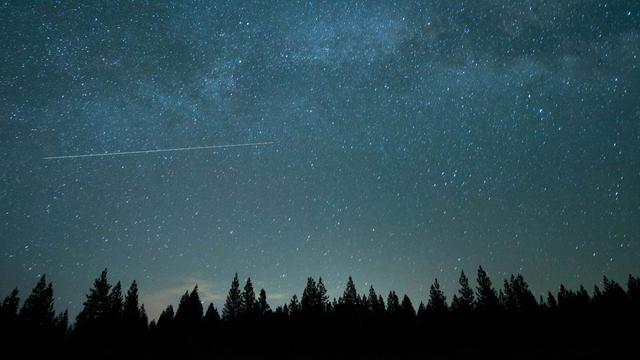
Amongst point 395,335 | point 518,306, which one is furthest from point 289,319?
point 518,306

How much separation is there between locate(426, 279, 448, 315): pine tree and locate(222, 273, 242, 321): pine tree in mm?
35556

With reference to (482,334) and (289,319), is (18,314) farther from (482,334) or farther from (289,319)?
(482,334)

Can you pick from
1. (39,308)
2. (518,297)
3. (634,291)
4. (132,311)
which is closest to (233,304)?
(132,311)

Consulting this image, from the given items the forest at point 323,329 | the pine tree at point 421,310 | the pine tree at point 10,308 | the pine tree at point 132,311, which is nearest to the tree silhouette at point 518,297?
the forest at point 323,329

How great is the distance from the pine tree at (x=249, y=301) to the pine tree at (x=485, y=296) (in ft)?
131

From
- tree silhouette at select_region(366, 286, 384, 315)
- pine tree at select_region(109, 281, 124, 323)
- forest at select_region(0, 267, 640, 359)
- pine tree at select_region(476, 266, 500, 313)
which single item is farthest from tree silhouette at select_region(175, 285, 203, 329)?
pine tree at select_region(476, 266, 500, 313)

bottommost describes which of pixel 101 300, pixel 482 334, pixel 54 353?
pixel 54 353

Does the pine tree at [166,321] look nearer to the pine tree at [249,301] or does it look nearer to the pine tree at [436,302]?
the pine tree at [249,301]

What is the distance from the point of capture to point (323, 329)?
60031mm

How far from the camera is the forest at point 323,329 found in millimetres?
48531

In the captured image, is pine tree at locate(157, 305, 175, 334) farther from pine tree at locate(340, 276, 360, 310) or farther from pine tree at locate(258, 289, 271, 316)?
pine tree at locate(340, 276, 360, 310)

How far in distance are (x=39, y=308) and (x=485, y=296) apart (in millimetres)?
72093

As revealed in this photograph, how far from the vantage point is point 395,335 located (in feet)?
202

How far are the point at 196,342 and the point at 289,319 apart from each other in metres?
16.1
